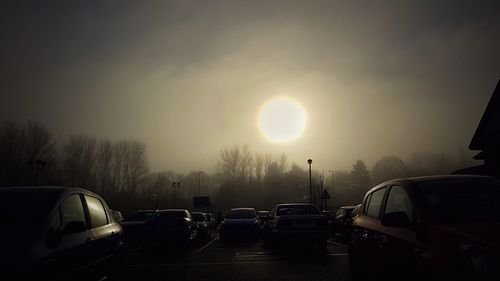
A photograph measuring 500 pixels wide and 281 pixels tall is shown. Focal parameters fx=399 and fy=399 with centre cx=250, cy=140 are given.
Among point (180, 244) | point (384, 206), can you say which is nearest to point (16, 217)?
point (384, 206)

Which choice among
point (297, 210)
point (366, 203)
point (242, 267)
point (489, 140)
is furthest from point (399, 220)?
point (489, 140)

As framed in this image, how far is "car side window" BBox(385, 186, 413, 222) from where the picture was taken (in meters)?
4.71

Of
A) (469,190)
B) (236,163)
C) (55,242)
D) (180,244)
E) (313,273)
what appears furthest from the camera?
(236,163)

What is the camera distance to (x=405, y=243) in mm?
4340

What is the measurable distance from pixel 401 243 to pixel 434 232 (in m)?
0.59

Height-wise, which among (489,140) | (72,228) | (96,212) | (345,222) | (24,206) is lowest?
(345,222)

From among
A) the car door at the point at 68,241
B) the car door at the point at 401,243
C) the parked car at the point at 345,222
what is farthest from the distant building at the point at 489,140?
the car door at the point at 68,241

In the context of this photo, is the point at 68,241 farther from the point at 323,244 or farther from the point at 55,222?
the point at 323,244

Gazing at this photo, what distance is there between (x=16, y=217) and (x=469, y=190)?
202 inches

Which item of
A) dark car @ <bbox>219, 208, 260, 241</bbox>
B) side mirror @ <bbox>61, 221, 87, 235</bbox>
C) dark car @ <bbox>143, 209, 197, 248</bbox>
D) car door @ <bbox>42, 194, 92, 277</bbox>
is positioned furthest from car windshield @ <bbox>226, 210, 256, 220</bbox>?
side mirror @ <bbox>61, 221, 87, 235</bbox>

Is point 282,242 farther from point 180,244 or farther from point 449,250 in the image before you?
point 449,250

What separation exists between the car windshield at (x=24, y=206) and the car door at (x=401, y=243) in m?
3.91

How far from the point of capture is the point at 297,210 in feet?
47.5

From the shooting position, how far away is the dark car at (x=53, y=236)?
12.1 feet
